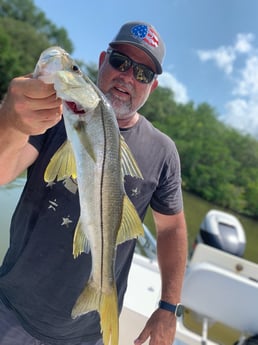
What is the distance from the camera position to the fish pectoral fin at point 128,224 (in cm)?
127

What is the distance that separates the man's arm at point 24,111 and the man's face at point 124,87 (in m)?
0.62

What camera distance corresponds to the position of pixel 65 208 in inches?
62.2

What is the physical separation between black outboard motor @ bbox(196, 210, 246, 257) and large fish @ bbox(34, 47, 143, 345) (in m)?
2.74

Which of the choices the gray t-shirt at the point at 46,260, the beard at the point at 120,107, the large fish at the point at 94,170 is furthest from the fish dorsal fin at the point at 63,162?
the beard at the point at 120,107

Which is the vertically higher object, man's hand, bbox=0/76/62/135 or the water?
man's hand, bbox=0/76/62/135

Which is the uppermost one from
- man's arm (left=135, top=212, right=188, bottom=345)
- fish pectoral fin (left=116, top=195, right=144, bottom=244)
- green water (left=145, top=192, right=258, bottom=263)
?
fish pectoral fin (left=116, top=195, right=144, bottom=244)

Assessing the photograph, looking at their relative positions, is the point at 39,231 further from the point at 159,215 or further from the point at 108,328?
the point at 159,215

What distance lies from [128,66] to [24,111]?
84 centimetres

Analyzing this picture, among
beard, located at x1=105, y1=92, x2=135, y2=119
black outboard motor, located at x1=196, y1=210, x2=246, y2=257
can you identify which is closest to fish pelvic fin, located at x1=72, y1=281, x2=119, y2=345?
beard, located at x1=105, y1=92, x2=135, y2=119

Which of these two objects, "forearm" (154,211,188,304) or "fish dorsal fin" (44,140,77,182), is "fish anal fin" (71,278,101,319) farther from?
"forearm" (154,211,188,304)

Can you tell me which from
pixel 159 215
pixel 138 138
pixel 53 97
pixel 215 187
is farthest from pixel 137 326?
pixel 215 187

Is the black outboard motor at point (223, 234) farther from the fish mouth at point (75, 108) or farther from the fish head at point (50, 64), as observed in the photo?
the fish head at point (50, 64)

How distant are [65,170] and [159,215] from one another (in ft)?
2.89

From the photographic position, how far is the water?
3.39 meters
